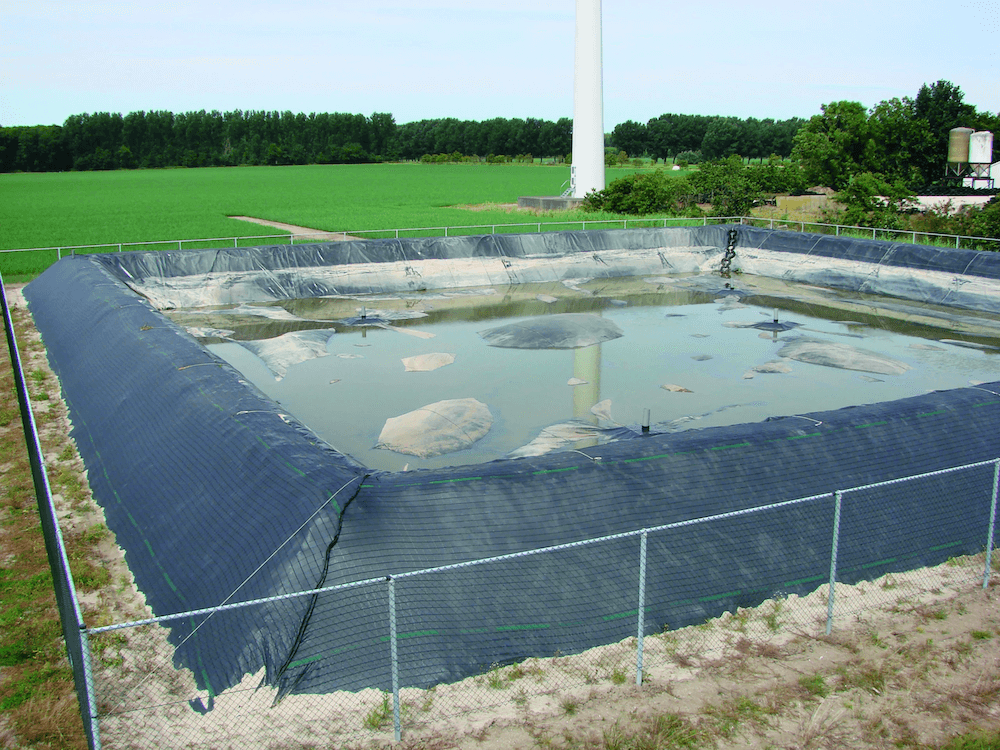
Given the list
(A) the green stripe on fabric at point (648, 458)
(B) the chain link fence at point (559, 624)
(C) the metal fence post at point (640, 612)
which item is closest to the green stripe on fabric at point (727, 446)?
(A) the green stripe on fabric at point (648, 458)

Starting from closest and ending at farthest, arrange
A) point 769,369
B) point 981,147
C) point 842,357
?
point 769,369 < point 842,357 < point 981,147

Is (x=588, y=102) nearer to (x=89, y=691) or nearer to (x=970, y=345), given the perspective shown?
(x=970, y=345)

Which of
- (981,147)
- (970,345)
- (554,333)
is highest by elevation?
(981,147)

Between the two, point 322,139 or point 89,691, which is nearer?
point 89,691

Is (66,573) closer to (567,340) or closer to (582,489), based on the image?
(582,489)

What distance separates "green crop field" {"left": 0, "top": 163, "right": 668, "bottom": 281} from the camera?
45.9 metres

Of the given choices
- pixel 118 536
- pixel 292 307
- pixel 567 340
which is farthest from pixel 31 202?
pixel 118 536

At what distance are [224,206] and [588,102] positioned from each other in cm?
3004

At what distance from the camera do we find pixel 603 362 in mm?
23516

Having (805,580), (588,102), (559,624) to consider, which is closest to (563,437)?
(805,580)

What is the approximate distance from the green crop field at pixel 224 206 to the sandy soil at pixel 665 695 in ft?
105

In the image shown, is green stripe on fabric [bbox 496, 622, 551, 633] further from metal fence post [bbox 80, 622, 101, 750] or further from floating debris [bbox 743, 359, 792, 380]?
floating debris [bbox 743, 359, 792, 380]

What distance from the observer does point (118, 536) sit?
484 inches

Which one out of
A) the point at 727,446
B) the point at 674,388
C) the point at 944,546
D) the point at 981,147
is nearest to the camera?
the point at 727,446
